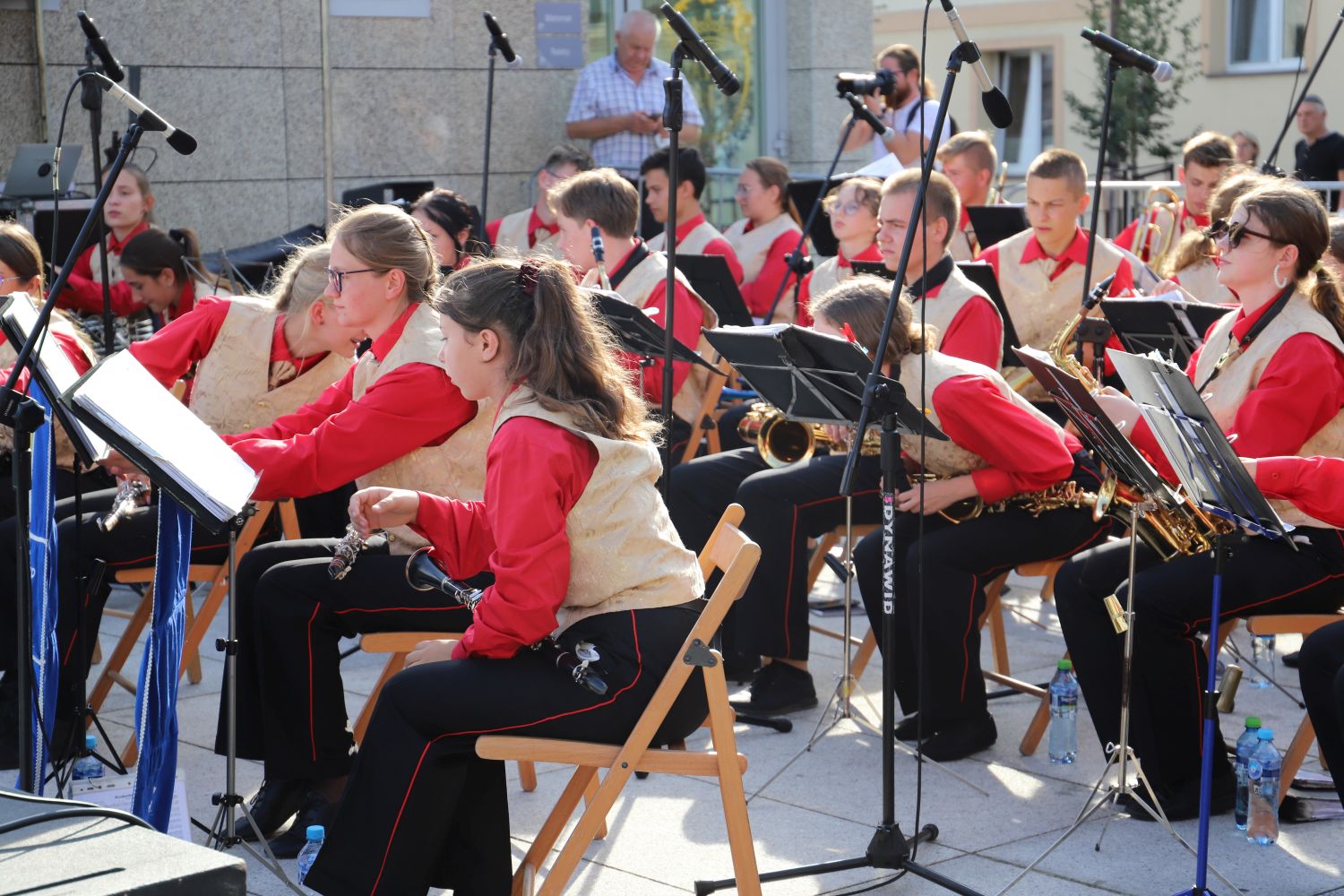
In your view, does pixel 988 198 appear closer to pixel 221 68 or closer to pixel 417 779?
pixel 221 68

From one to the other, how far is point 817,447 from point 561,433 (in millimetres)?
2423

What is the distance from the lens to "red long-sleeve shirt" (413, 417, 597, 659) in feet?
9.48

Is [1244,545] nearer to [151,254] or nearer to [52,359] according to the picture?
[52,359]

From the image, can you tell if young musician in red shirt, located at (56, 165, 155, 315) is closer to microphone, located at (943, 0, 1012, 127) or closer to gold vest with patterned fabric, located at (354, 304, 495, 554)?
gold vest with patterned fabric, located at (354, 304, 495, 554)

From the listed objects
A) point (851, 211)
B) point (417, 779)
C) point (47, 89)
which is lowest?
point (417, 779)

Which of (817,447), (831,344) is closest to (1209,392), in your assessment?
(831,344)

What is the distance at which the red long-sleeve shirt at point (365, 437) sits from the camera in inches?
145

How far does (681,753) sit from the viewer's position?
296 cm

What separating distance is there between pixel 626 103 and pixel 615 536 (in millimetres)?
6313

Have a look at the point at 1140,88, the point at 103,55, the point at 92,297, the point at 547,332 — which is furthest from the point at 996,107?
the point at 1140,88

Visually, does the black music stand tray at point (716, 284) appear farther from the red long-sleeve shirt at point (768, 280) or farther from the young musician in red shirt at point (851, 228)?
the red long-sleeve shirt at point (768, 280)

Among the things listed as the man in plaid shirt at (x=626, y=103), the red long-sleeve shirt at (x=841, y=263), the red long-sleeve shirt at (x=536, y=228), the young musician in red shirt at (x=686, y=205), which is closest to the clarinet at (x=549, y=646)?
the red long-sleeve shirt at (x=841, y=263)

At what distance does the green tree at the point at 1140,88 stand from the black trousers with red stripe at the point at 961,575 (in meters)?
13.8

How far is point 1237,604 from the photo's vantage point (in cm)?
366
